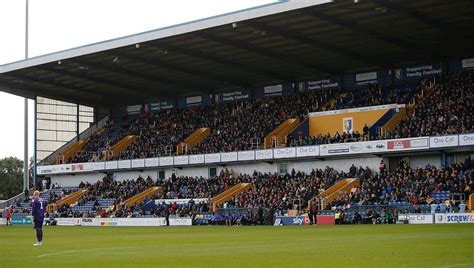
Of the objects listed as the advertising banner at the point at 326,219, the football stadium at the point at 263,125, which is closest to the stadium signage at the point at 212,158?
the football stadium at the point at 263,125

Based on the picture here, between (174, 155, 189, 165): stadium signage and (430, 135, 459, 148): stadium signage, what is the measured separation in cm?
2230

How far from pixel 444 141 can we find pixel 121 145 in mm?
33858

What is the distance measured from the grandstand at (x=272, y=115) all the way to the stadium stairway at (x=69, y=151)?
0.58 feet

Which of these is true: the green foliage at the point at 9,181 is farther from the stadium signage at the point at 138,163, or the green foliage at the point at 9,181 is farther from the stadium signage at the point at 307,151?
the stadium signage at the point at 307,151

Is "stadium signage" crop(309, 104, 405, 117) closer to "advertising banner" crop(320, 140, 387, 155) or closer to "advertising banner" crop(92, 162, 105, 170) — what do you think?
"advertising banner" crop(320, 140, 387, 155)

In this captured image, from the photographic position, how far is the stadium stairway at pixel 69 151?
76.0 metres

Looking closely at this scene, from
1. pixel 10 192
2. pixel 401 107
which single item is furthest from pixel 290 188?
pixel 10 192

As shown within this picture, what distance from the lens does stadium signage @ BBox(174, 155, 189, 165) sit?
2517 inches

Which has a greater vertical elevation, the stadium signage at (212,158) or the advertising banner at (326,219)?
the stadium signage at (212,158)

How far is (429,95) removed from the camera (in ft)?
178

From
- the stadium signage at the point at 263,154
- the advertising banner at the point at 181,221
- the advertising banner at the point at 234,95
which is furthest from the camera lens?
the advertising banner at the point at 234,95

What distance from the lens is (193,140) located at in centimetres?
6719

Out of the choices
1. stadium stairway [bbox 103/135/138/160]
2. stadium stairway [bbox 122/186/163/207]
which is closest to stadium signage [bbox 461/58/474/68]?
stadium stairway [bbox 122/186/163/207]

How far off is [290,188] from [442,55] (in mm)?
15127
